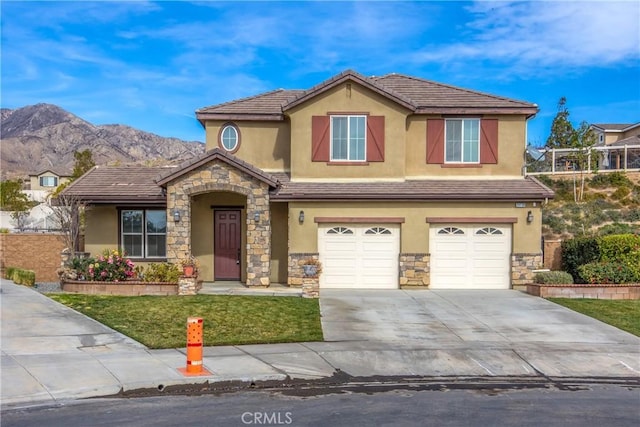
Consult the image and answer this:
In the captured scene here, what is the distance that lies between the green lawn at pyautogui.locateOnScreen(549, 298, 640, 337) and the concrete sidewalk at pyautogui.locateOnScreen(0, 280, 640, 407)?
430 mm

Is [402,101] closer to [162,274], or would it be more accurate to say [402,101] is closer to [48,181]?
[162,274]

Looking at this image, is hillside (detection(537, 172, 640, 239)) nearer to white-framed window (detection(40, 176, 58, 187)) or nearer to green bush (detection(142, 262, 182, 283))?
green bush (detection(142, 262, 182, 283))

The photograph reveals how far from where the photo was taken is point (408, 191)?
65.4ft

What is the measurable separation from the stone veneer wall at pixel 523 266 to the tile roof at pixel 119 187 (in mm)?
11710

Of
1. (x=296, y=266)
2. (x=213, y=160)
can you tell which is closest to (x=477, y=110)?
(x=296, y=266)

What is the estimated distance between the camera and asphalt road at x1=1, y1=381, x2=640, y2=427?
25.3ft

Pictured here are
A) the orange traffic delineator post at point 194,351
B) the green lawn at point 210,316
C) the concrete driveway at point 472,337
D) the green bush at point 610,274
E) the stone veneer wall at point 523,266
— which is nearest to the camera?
the orange traffic delineator post at point 194,351

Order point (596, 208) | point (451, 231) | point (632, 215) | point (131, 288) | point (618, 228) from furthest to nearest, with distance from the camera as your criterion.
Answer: point (596, 208), point (632, 215), point (618, 228), point (451, 231), point (131, 288)

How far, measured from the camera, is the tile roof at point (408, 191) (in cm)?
1977

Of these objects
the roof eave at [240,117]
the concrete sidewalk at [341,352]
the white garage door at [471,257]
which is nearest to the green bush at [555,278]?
the white garage door at [471,257]

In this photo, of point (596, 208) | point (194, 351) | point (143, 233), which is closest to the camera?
point (194, 351)

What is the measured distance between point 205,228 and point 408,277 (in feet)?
23.1

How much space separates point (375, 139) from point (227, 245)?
617 centimetres

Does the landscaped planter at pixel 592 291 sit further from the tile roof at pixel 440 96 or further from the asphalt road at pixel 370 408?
the asphalt road at pixel 370 408
